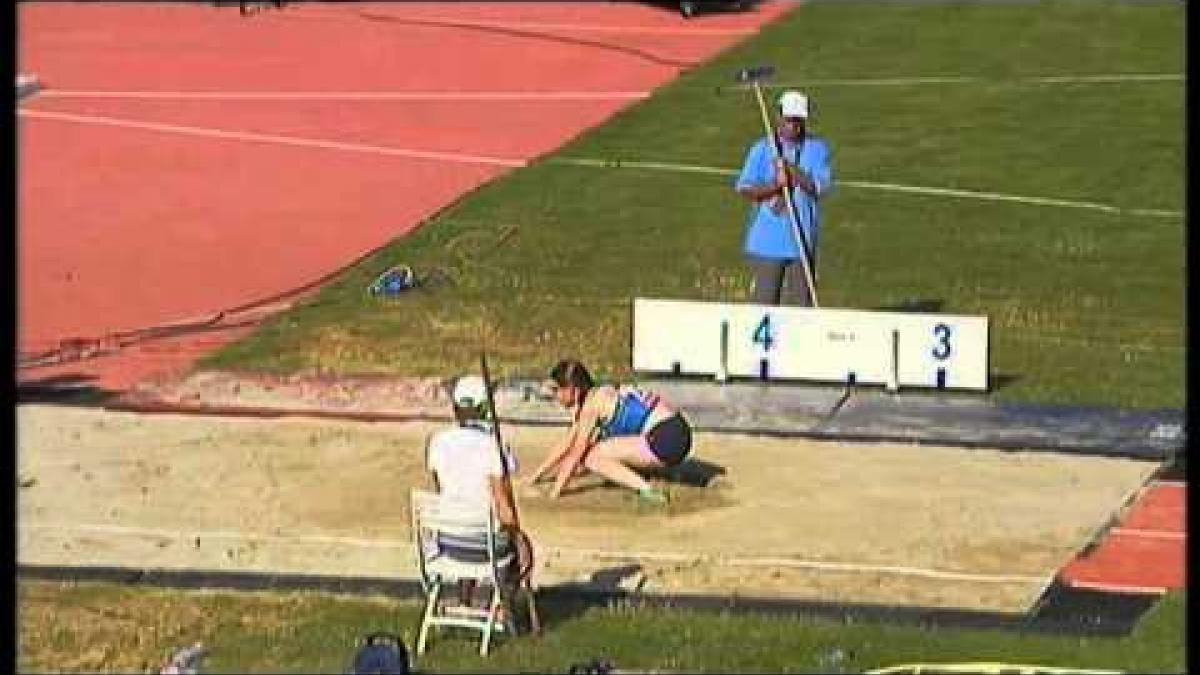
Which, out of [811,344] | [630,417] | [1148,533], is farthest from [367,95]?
[1148,533]

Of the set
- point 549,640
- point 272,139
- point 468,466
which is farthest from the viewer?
point 272,139

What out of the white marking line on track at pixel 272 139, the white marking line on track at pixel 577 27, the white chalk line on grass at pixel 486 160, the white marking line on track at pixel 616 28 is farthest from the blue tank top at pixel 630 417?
the white marking line on track at pixel 616 28

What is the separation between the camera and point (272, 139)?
37.2 m

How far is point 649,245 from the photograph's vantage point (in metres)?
31.0

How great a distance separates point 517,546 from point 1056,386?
7.35m

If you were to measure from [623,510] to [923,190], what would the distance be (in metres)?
11.7

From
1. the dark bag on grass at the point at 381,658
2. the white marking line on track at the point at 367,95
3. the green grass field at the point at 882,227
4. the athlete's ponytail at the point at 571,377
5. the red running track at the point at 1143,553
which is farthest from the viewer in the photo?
the white marking line on track at the point at 367,95

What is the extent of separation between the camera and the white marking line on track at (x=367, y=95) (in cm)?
3972

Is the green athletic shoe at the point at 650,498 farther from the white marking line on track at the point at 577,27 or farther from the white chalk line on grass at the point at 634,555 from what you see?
the white marking line on track at the point at 577,27

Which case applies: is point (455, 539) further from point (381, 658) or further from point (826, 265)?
point (826, 265)

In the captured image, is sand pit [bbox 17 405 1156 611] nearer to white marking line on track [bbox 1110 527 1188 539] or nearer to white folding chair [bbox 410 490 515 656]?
white marking line on track [bbox 1110 527 1188 539]

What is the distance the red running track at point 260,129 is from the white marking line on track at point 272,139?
4cm

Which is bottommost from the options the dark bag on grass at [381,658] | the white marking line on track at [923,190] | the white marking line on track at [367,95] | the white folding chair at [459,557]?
the dark bag on grass at [381,658]
